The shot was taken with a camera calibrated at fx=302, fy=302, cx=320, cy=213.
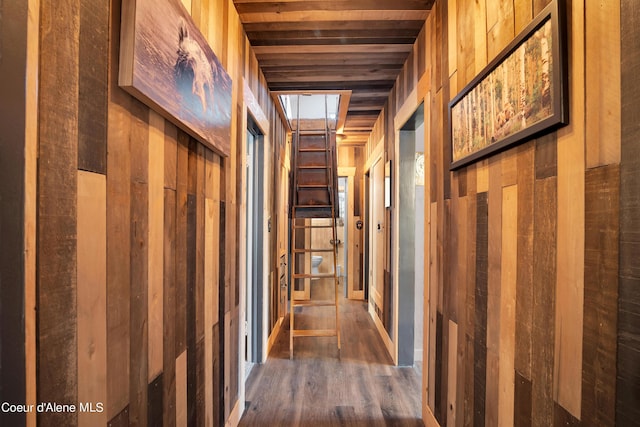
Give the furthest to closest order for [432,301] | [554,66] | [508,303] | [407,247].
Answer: [407,247]
[432,301]
[508,303]
[554,66]

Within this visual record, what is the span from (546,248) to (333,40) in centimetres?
189

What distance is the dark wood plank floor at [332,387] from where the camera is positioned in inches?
77.5

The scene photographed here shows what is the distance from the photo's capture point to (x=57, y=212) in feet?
2.05

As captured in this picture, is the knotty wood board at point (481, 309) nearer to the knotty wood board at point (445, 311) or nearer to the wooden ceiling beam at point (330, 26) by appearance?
the knotty wood board at point (445, 311)

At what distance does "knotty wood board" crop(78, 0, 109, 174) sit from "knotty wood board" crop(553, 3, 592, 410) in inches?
46.3

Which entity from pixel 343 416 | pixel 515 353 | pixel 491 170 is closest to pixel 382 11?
pixel 491 170

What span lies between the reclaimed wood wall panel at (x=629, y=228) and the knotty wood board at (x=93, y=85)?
1.18 metres

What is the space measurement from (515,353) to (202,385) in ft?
4.16

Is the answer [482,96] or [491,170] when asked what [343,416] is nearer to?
[491,170]

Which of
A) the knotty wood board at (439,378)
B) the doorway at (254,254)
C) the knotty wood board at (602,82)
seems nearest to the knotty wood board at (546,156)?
the knotty wood board at (602,82)

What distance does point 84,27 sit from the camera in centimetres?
69

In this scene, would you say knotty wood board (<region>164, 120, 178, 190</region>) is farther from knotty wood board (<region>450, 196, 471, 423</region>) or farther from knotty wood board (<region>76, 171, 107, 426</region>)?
knotty wood board (<region>450, 196, 471, 423</region>)

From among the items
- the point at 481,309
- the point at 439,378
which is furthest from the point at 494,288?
the point at 439,378

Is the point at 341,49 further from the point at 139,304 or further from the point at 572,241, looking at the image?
the point at 139,304
